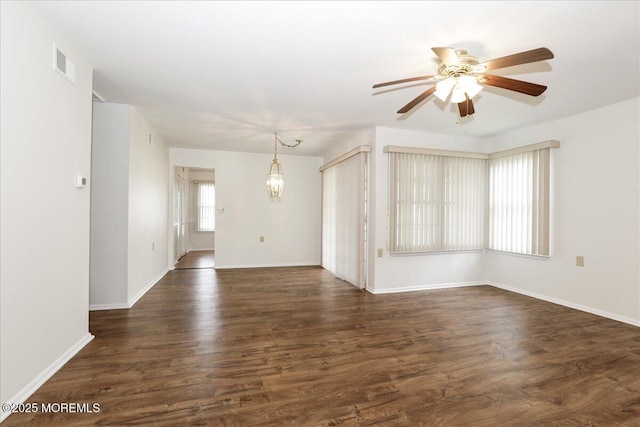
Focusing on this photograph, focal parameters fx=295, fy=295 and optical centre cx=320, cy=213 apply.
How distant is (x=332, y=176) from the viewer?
6.20 meters

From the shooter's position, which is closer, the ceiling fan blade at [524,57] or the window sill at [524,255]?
the ceiling fan blade at [524,57]

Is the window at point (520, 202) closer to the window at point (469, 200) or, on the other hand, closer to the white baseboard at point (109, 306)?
the window at point (469, 200)

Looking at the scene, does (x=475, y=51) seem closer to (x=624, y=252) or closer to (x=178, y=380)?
(x=624, y=252)

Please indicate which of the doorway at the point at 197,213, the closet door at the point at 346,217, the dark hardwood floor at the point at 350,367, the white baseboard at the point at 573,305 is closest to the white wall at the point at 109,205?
the dark hardwood floor at the point at 350,367

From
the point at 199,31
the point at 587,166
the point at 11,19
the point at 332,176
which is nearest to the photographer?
the point at 11,19

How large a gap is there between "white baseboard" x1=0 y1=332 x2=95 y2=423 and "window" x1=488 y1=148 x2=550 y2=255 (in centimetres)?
561

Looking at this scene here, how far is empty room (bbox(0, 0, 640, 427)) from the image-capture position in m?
1.91

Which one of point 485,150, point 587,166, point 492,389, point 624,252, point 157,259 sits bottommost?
point 492,389

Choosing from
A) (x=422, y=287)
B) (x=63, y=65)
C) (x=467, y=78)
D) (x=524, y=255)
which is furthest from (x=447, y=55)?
(x=524, y=255)

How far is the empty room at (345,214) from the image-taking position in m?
1.91

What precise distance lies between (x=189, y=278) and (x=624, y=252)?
6.42 meters

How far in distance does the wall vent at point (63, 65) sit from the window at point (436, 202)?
12.6 feet

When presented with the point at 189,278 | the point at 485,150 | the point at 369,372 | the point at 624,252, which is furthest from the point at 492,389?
the point at 189,278

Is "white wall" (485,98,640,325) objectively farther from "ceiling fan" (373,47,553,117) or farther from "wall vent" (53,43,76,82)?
"wall vent" (53,43,76,82)
